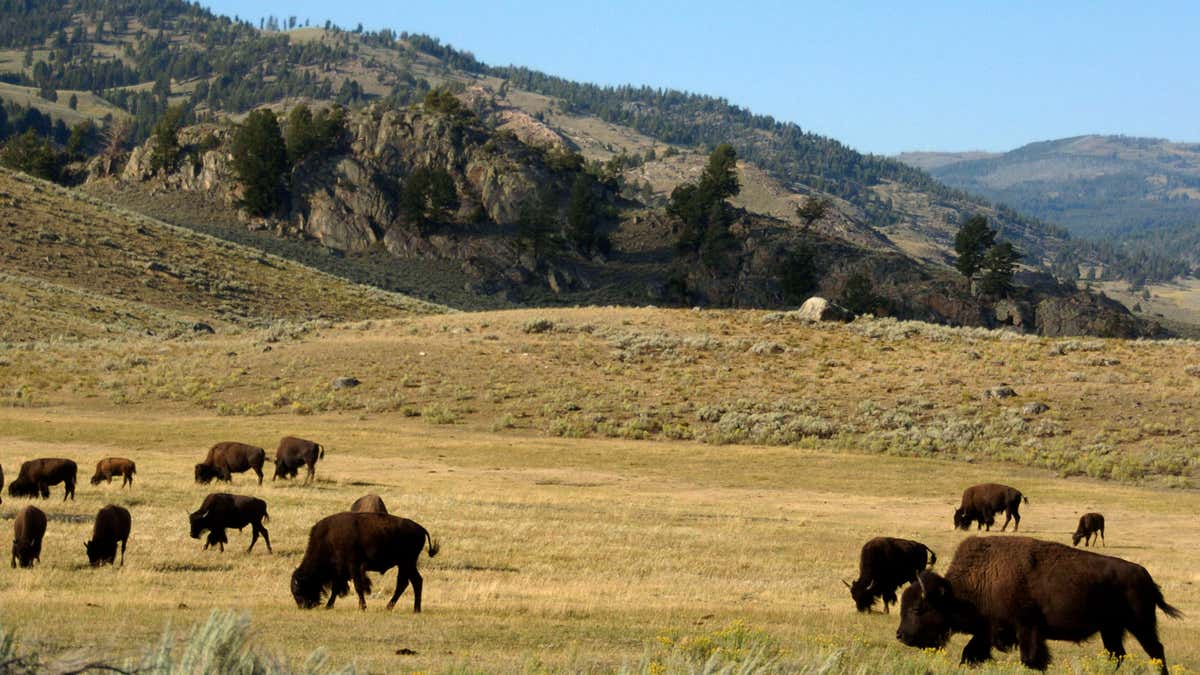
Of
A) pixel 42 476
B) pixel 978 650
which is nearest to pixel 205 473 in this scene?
pixel 42 476

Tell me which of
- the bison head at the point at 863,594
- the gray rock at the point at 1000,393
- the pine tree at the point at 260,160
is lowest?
the gray rock at the point at 1000,393

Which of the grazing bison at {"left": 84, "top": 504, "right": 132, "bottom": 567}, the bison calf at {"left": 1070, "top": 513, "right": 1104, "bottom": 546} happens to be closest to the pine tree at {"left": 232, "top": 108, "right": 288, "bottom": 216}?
the bison calf at {"left": 1070, "top": 513, "right": 1104, "bottom": 546}

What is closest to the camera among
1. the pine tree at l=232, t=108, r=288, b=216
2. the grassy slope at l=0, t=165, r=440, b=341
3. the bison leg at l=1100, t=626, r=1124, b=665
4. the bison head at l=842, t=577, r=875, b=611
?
the bison leg at l=1100, t=626, r=1124, b=665

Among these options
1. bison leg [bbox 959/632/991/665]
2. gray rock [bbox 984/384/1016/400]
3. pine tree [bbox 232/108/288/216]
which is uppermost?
pine tree [bbox 232/108/288/216]

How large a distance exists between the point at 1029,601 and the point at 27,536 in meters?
13.8

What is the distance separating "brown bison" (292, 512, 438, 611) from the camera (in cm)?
1470

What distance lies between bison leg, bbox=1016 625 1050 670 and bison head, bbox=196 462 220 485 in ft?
72.1

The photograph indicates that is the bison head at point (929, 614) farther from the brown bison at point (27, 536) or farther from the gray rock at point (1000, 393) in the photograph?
the gray rock at point (1000, 393)

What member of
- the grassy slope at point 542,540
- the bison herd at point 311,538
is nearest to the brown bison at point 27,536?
the bison herd at point 311,538

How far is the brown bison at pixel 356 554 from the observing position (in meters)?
14.7

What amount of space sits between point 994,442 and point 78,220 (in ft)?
255

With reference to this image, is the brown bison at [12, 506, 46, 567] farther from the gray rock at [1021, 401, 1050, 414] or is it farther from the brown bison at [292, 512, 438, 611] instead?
the gray rock at [1021, 401, 1050, 414]

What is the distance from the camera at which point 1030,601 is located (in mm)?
12602

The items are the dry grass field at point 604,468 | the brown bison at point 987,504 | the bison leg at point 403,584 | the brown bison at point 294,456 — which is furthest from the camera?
the brown bison at point 294,456
